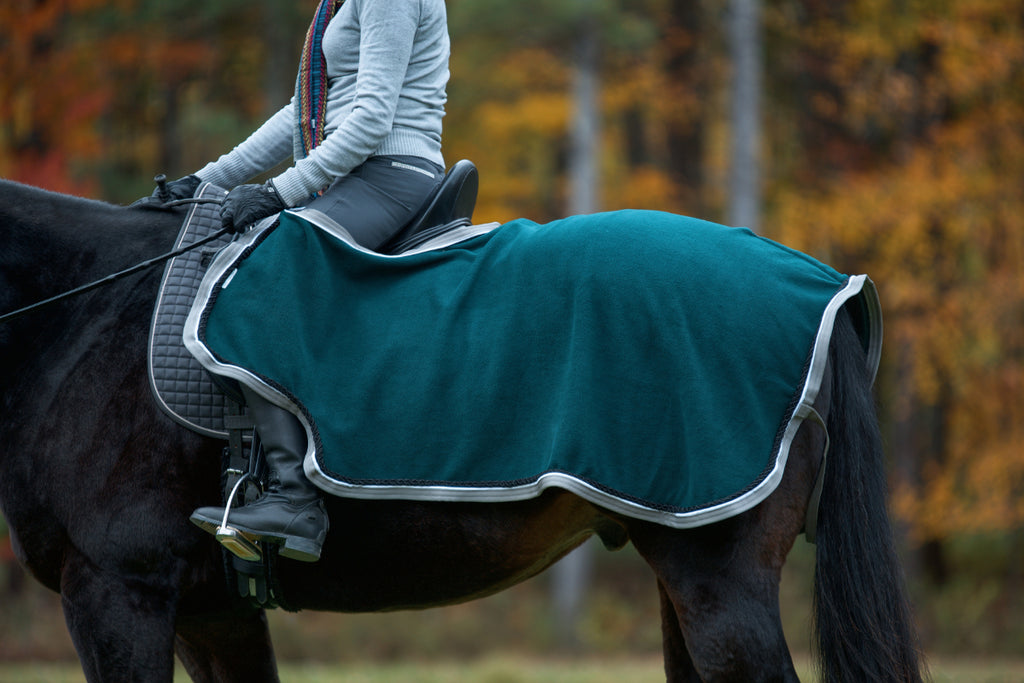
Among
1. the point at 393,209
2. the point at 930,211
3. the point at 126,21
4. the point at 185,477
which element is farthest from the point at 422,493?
the point at 126,21

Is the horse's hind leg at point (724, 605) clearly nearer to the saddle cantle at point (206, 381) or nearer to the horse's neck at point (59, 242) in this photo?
the saddle cantle at point (206, 381)

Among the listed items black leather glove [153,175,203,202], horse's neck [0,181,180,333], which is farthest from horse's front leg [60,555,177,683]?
black leather glove [153,175,203,202]

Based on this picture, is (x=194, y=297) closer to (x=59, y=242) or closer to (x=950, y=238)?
(x=59, y=242)

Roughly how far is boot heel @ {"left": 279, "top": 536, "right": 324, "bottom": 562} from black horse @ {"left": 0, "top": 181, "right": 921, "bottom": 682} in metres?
0.18

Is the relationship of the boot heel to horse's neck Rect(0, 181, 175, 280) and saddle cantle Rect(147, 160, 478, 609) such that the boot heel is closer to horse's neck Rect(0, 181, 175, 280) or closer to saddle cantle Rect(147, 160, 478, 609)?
saddle cantle Rect(147, 160, 478, 609)

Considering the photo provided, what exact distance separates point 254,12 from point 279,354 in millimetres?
12011

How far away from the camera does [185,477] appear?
2.75 meters

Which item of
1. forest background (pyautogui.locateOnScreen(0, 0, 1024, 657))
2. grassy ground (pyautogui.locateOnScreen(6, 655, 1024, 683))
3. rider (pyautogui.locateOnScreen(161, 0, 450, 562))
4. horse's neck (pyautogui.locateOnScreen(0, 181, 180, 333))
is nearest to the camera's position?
Answer: rider (pyautogui.locateOnScreen(161, 0, 450, 562))

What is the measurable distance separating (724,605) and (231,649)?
1.66 m

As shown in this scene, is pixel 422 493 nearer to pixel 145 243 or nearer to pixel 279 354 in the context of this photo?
pixel 279 354

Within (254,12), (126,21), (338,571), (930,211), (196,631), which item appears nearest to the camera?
(338,571)

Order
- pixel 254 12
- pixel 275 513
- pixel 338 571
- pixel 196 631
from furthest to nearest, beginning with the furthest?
1. pixel 254 12
2. pixel 196 631
3. pixel 338 571
4. pixel 275 513

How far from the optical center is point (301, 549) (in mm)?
2562

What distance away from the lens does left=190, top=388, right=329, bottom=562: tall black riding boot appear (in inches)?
101
